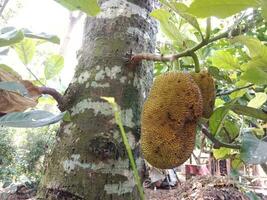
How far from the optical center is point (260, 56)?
0.57m

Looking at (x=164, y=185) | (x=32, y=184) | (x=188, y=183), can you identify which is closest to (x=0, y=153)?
(x=32, y=184)

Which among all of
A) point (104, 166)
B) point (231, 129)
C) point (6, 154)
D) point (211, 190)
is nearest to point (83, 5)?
point (104, 166)

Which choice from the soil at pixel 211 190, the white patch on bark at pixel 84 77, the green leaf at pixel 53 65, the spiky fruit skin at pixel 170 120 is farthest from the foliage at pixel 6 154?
the spiky fruit skin at pixel 170 120

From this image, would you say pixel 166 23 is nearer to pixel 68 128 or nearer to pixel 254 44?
pixel 254 44

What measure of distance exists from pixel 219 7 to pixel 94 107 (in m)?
0.30

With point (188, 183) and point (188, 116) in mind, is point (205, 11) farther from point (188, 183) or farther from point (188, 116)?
point (188, 183)

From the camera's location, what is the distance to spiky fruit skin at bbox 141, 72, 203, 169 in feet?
1.89

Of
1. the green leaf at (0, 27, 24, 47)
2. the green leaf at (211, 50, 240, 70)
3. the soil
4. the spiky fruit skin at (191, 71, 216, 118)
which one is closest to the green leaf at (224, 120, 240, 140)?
the green leaf at (211, 50, 240, 70)

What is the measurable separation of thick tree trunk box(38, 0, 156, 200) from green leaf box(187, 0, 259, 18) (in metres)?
0.27

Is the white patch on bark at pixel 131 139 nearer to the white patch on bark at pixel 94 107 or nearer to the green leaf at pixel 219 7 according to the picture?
the white patch on bark at pixel 94 107

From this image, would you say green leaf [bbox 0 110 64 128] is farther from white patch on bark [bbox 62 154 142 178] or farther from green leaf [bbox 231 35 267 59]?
green leaf [bbox 231 35 267 59]

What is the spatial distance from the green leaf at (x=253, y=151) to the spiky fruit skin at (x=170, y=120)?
0.32 feet

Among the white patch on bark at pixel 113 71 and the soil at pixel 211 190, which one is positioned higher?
the white patch on bark at pixel 113 71

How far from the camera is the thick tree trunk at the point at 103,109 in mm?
571
